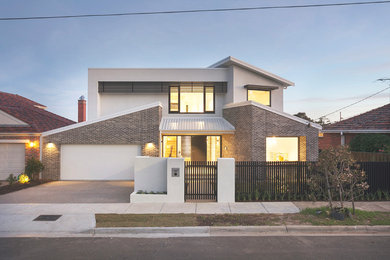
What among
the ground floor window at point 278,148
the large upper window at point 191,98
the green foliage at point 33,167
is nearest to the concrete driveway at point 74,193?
the green foliage at point 33,167

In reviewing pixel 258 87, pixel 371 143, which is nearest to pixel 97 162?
pixel 258 87

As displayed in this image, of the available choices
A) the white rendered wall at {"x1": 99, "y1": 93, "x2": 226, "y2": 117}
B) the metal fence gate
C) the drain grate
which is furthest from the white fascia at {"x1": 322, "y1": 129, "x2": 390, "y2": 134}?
the drain grate

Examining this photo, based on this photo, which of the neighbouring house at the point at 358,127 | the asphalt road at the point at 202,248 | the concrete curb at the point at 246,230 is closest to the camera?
the asphalt road at the point at 202,248

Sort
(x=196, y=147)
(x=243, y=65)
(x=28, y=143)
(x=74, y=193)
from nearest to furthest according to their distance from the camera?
(x=74, y=193)
(x=28, y=143)
(x=243, y=65)
(x=196, y=147)

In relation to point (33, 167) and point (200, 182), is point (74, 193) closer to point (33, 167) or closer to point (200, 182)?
point (33, 167)

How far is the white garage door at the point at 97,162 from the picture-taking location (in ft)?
47.5

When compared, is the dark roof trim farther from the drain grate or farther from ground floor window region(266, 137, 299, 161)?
the drain grate

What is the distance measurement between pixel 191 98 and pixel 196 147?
3.70 metres

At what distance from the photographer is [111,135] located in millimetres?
14500

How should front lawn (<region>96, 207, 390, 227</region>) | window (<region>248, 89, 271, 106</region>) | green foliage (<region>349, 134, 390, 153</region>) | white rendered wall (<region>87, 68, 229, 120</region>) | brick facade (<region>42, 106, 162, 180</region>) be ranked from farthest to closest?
window (<region>248, 89, 271, 106</region>) → white rendered wall (<region>87, 68, 229, 120</region>) → green foliage (<region>349, 134, 390, 153</region>) → brick facade (<region>42, 106, 162, 180</region>) → front lawn (<region>96, 207, 390, 227</region>)

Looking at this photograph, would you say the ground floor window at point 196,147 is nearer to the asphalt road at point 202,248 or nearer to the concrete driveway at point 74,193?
the concrete driveway at point 74,193

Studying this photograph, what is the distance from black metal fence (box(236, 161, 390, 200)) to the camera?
9.94 m

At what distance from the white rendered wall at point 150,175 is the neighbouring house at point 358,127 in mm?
14444

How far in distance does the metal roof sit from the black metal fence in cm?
579
